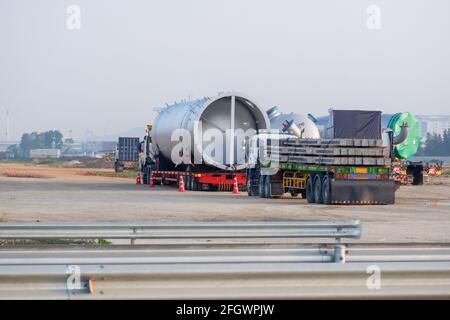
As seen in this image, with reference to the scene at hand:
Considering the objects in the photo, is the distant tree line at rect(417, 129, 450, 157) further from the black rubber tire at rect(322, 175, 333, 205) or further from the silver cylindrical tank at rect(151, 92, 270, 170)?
the black rubber tire at rect(322, 175, 333, 205)

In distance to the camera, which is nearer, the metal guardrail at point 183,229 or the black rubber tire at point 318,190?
the metal guardrail at point 183,229

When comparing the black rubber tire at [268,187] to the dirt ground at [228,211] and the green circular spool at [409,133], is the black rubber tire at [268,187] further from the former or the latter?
the green circular spool at [409,133]

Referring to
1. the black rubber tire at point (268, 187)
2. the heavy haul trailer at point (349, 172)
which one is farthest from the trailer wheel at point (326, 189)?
the black rubber tire at point (268, 187)

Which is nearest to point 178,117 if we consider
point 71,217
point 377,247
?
point 71,217

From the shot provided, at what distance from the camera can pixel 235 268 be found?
7430 millimetres

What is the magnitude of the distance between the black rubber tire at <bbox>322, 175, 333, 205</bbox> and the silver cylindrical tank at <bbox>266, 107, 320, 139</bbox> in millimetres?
10164

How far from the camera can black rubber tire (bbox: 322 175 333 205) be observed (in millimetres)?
28672

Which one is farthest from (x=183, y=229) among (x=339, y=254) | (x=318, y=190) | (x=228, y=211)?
(x=318, y=190)

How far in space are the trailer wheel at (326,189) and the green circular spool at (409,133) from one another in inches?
623

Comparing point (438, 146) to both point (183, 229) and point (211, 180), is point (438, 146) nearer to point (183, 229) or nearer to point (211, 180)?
point (211, 180)

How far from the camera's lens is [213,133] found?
37688 millimetres

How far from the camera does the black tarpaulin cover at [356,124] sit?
31703 mm

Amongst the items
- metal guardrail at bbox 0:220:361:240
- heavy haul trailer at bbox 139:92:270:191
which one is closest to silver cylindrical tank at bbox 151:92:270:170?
heavy haul trailer at bbox 139:92:270:191
